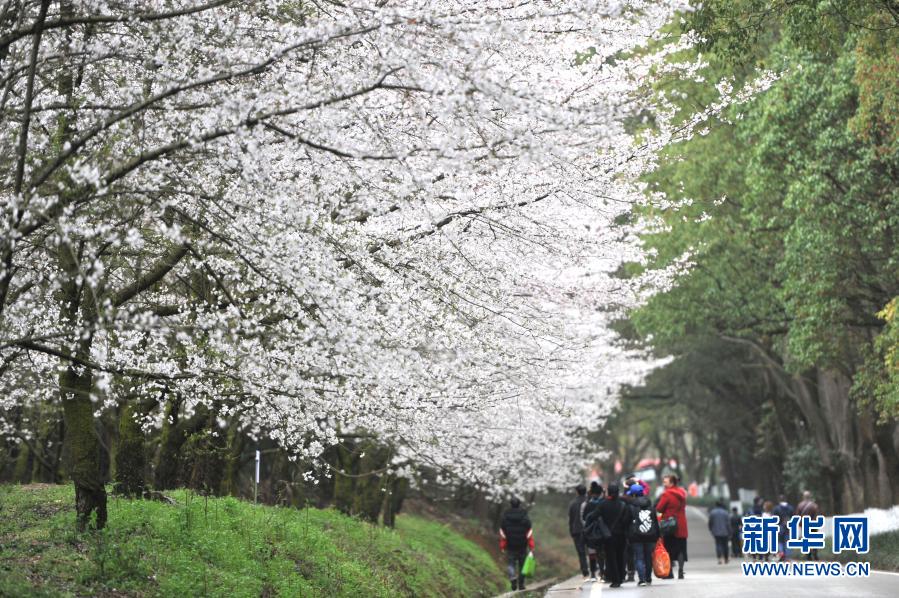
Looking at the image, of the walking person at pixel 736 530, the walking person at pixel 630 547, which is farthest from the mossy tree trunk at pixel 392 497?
the walking person at pixel 736 530

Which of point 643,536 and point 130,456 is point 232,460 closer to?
point 130,456

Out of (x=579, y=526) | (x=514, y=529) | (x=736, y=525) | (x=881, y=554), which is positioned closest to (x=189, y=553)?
(x=514, y=529)

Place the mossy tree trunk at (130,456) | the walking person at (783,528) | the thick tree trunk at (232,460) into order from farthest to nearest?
1. the walking person at (783,528)
2. the thick tree trunk at (232,460)
3. the mossy tree trunk at (130,456)

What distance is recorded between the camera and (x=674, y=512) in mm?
17969

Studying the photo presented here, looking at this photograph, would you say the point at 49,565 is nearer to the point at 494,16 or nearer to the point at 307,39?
the point at 307,39

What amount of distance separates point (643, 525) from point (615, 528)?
51cm

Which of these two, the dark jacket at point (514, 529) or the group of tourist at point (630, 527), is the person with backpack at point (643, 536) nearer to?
the group of tourist at point (630, 527)

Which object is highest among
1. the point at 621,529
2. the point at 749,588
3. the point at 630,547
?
the point at 621,529

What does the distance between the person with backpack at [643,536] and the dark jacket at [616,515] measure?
0.40ft

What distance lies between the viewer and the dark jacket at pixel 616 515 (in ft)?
53.1

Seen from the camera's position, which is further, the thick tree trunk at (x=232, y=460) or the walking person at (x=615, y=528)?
the thick tree trunk at (x=232, y=460)

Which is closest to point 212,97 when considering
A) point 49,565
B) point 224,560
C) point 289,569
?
point 49,565

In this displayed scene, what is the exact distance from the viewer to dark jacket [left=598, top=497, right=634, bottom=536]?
1619 cm

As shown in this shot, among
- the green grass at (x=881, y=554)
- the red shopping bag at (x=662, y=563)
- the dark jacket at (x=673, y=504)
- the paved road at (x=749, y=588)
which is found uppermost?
the dark jacket at (x=673, y=504)
